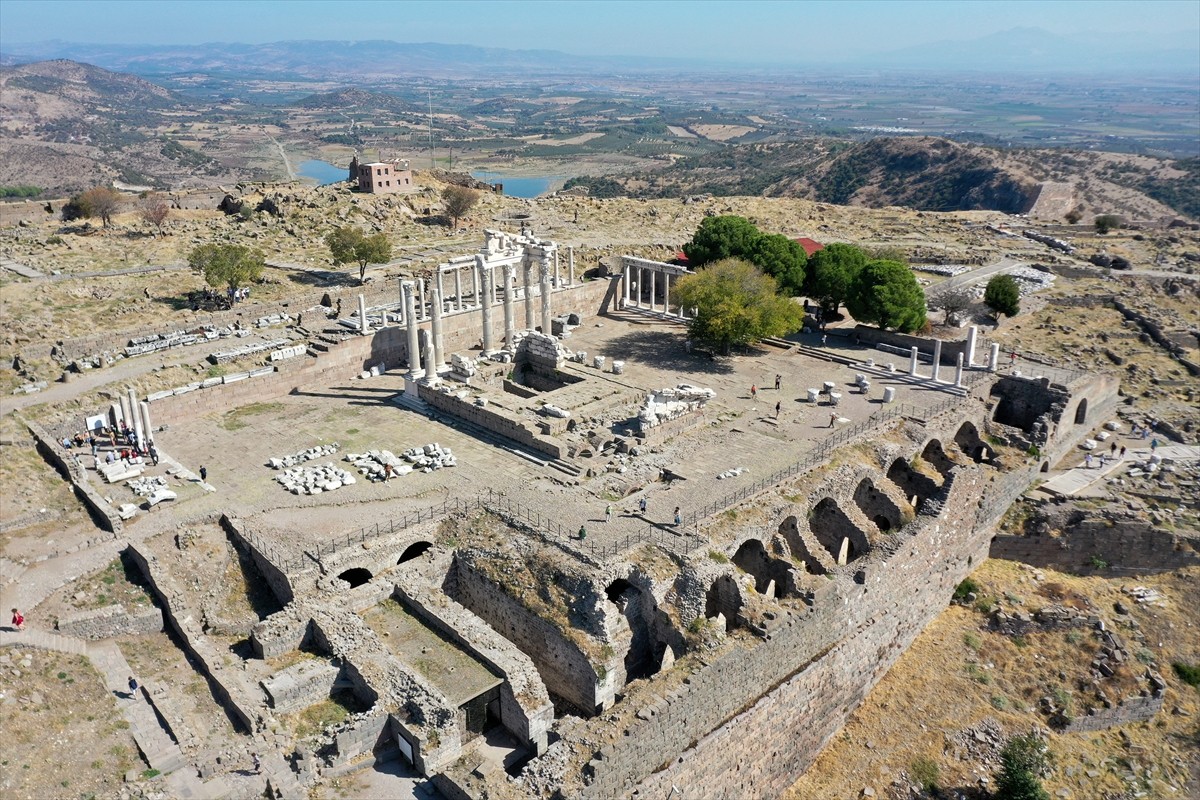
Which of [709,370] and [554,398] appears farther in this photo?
[709,370]

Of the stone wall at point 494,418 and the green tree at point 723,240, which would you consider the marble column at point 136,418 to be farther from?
the green tree at point 723,240

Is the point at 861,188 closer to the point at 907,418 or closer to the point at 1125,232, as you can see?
the point at 1125,232

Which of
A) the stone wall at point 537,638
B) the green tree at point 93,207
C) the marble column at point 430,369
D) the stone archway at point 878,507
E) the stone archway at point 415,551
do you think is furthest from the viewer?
the green tree at point 93,207

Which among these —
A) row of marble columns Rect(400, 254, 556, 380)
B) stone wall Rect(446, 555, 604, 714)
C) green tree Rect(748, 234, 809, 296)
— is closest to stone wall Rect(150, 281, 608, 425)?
row of marble columns Rect(400, 254, 556, 380)

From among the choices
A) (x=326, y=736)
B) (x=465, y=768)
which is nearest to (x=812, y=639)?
(x=465, y=768)

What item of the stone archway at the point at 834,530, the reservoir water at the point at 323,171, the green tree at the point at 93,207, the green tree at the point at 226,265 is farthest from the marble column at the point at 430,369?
the reservoir water at the point at 323,171

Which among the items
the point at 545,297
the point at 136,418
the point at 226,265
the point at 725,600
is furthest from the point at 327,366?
the point at 725,600
